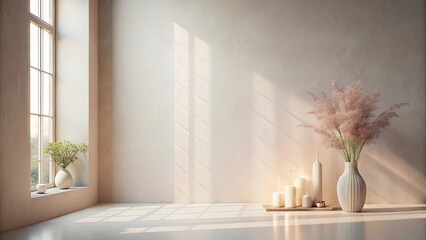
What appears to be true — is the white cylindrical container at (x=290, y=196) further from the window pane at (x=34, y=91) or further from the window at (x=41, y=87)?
the window pane at (x=34, y=91)

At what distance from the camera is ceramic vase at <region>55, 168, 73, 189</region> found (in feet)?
17.2

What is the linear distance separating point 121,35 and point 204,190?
2.04m

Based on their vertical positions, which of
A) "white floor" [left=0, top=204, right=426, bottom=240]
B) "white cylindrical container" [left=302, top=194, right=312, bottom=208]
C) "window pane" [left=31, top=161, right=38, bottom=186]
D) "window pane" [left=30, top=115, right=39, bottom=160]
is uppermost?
"window pane" [left=30, top=115, right=39, bottom=160]

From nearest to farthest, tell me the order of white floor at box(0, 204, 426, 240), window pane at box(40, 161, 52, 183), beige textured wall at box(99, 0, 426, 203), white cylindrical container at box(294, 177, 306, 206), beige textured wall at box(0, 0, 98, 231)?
1. white floor at box(0, 204, 426, 240)
2. beige textured wall at box(0, 0, 98, 231)
3. window pane at box(40, 161, 52, 183)
4. white cylindrical container at box(294, 177, 306, 206)
5. beige textured wall at box(99, 0, 426, 203)

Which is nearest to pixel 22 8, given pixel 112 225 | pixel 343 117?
pixel 112 225

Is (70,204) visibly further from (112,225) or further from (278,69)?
(278,69)

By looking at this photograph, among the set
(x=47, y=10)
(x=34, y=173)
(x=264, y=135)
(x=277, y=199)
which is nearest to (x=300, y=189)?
(x=277, y=199)

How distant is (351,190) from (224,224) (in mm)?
1490

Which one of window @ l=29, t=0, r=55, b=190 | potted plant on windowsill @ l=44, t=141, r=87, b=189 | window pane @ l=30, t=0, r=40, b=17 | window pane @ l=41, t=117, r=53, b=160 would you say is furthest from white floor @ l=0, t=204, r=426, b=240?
window pane @ l=30, t=0, r=40, b=17

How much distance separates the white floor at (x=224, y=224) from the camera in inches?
149

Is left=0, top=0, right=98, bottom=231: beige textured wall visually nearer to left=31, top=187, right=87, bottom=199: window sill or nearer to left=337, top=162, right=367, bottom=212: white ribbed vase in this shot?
left=31, top=187, right=87, bottom=199: window sill

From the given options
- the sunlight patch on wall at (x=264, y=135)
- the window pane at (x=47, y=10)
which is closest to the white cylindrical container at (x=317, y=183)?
the sunlight patch on wall at (x=264, y=135)

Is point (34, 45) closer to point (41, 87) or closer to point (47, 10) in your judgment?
point (41, 87)

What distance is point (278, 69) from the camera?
19.3 feet
